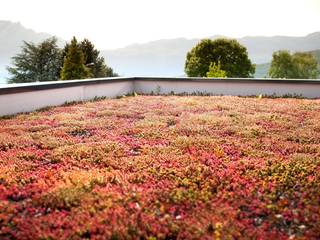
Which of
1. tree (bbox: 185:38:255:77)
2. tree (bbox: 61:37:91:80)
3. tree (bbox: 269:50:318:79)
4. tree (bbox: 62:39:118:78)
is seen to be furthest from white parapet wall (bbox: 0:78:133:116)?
tree (bbox: 269:50:318:79)

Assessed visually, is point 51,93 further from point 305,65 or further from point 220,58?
point 305,65

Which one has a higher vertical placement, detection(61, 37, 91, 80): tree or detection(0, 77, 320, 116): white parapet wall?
detection(61, 37, 91, 80): tree

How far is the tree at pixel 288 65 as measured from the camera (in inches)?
4798

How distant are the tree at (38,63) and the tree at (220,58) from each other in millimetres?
41247

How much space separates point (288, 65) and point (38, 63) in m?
76.6

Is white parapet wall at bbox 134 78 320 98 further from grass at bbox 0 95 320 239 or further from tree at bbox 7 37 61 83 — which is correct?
tree at bbox 7 37 61 83

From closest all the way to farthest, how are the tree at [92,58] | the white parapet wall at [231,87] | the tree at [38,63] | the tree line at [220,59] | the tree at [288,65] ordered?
the white parapet wall at [231,87], the tree line at [220,59], the tree at [92,58], the tree at [38,63], the tree at [288,65]

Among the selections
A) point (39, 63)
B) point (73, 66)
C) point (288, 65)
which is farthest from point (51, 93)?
point (288, 65)

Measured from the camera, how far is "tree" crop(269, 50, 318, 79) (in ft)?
400

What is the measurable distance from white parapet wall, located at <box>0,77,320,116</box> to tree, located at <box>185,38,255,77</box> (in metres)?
37.2

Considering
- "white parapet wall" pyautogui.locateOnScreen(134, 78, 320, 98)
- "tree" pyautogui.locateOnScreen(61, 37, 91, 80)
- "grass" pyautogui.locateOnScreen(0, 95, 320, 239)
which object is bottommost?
"grass" pyautogui.locateOnScreen(0, 95, 320, 239)

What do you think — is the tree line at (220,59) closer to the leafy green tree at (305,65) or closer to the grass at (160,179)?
the grass at (160,179)

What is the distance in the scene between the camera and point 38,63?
323 feet

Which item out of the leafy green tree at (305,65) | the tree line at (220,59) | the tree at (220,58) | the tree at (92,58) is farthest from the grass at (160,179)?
the leafy green tree at (305,65)
